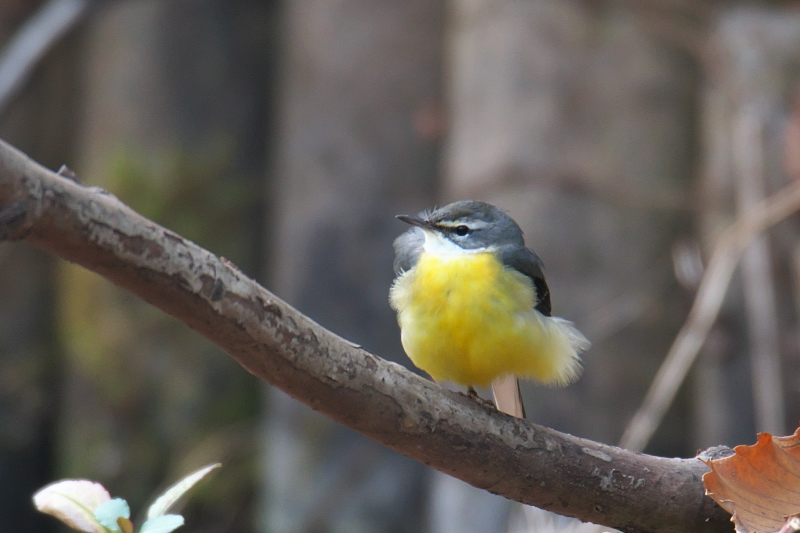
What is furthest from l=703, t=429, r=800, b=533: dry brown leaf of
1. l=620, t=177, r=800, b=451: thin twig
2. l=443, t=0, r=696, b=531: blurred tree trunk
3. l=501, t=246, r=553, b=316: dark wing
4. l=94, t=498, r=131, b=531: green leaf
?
l=443, t=0, r=696, b=531: blurred tree trunk

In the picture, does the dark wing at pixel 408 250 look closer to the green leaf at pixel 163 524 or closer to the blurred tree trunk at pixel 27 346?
the green leaf at pixel 163 524

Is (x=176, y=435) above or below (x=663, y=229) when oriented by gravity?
below

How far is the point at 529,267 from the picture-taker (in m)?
2.11

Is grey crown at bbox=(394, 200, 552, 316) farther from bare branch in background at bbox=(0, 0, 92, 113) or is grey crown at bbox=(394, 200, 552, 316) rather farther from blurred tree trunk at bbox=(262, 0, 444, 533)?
blurred tree trunk at bbox=(262, 0, 444, 533)

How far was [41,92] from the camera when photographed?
502cm

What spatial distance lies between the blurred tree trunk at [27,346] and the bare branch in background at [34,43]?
1675mm

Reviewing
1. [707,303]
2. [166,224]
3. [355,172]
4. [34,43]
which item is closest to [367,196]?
[355,172]

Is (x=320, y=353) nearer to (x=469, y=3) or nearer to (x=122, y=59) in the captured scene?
(x=469, y=3)

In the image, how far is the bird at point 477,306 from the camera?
190 centimetres

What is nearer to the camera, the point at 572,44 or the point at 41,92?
the point at 572,44

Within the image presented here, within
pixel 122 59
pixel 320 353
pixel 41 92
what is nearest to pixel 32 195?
pixel 320 353

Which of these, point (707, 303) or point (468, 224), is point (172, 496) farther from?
point (707, 303)

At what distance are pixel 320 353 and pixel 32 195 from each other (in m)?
0.54

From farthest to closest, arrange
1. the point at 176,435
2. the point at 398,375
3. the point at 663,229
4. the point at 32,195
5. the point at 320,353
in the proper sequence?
1. the point at 176,435
2. the point at 663,229
3. the point at 398,375
4. the point at 320,353
5. the point at 32,195
